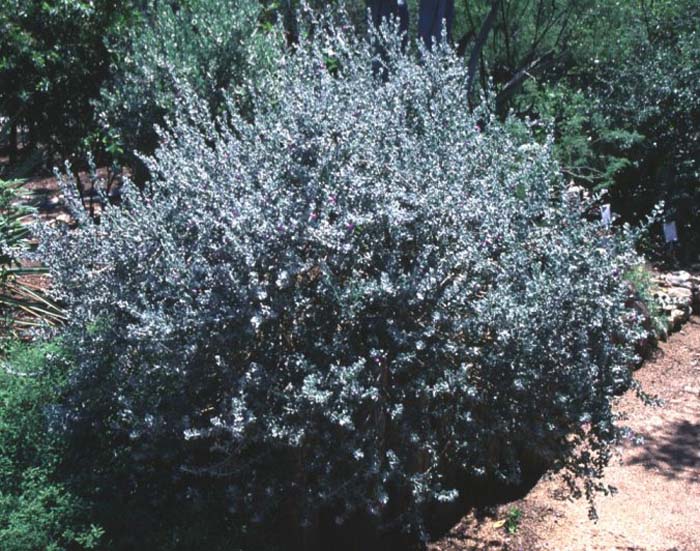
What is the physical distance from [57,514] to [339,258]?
162 cm

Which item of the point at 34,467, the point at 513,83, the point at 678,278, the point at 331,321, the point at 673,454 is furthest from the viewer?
the point at 513,83

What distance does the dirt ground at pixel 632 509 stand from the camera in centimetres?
477

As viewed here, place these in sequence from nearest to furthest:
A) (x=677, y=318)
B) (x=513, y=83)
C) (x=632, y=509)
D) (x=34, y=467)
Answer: (x=34, y=467) → (x=632, y=509) → (x=677, y=318) → (x=513, y=83)

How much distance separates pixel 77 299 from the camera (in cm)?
428

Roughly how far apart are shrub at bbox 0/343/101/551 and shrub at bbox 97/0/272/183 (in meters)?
2.92

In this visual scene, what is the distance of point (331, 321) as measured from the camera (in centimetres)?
402

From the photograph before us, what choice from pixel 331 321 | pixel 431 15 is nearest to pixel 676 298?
pixel 431 15

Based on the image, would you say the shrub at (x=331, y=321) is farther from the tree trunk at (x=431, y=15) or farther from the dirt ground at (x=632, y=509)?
the tree trunk at (x=431, y=15)

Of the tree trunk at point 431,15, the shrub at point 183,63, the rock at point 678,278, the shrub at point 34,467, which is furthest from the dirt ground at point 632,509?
the shrub at point 183,63

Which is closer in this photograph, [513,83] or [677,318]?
[677,318]

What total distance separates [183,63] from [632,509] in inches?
181

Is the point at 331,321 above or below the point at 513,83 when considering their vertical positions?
below

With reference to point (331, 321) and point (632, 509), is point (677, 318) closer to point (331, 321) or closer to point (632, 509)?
point (632, 509)

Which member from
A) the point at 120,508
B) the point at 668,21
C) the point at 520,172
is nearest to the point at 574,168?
the point at 668,21
